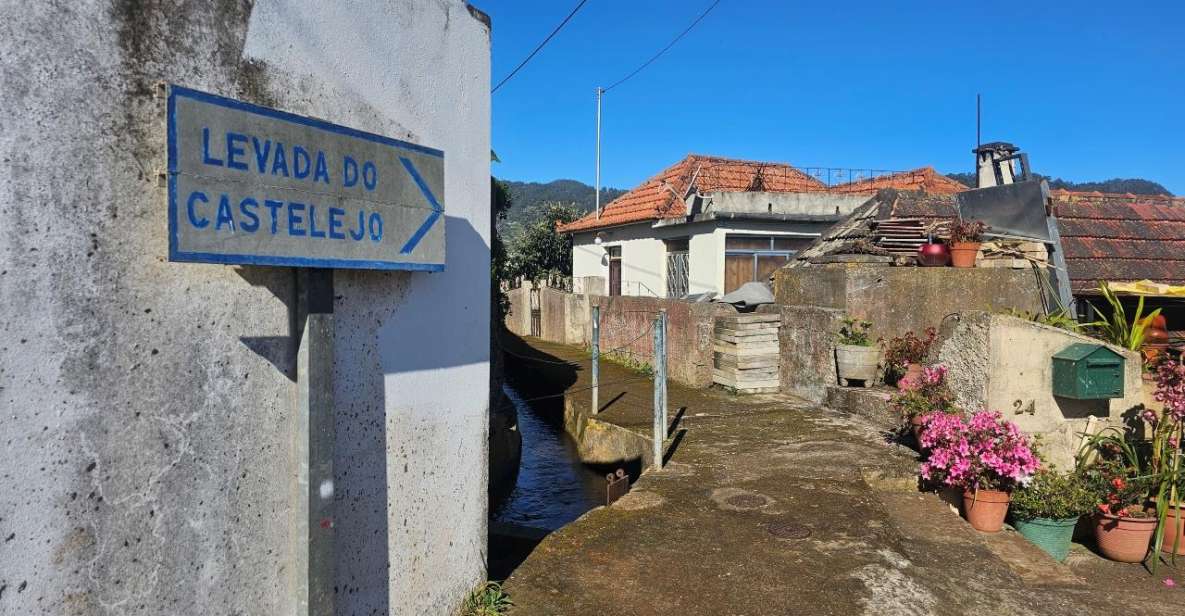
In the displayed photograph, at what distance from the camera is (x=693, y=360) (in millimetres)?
12102

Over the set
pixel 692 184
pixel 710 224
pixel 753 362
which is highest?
pixel 692 184

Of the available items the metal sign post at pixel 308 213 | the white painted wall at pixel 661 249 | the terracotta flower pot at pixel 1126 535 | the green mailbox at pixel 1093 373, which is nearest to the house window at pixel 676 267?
the white painted wall at pixel 661 249

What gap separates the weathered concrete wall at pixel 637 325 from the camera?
11.9 metres

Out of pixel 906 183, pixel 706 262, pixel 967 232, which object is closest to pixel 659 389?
pixel 967 232

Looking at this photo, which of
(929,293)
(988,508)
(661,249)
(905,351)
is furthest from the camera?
(661,249)

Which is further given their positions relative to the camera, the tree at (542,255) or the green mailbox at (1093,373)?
the tree at (542,255)

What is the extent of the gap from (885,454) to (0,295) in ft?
23.0

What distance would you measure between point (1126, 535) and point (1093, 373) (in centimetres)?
119

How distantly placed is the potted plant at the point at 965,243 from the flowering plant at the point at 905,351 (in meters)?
1.09

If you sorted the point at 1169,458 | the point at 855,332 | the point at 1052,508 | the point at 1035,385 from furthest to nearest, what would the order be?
1. the point at 855,332
2. the point at 1035,385
3. the point at 1169,458
4. the point at 1052,508

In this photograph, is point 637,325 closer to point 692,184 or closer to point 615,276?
point 692,184

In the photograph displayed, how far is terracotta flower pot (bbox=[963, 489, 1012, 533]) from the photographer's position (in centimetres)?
541

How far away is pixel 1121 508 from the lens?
513cm

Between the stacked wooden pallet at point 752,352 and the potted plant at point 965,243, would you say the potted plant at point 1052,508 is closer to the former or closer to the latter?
the potted plant at point 965,243
